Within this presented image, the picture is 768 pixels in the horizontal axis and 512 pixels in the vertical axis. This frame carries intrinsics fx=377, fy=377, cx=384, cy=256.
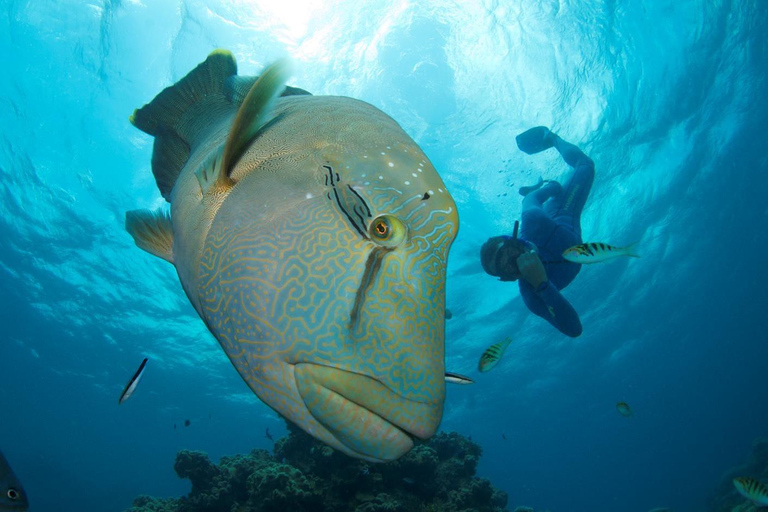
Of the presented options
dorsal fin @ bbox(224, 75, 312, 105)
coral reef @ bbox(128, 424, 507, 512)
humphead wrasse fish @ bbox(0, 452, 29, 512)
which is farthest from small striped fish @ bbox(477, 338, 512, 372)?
humphead wrasse fish @ bbox(0, 452, 29, 512)

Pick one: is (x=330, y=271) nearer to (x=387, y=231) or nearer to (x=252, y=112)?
(x=387, y=231)

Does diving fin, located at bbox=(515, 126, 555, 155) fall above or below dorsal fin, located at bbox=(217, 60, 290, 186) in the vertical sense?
above

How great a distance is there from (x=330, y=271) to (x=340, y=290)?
54mm

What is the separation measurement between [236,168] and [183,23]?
45.4ft

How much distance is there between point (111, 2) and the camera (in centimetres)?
1148

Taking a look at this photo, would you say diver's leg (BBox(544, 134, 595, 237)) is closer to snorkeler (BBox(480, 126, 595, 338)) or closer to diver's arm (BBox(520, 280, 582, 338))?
snorkeler (BBox(480, 126, 595, 338))

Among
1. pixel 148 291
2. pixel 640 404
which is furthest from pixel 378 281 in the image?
pixel 640 404

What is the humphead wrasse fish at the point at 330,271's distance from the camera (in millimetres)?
820

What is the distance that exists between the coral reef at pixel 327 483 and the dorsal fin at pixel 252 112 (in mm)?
4792

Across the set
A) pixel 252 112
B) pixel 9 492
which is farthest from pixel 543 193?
pixel 9 492

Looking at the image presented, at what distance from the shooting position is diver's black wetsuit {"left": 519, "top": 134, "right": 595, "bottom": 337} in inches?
238

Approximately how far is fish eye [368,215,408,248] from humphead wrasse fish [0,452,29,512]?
11.8 feet

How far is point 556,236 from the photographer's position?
21.1 ft

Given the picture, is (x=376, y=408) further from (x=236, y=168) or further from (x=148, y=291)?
(x=148, y=291)
